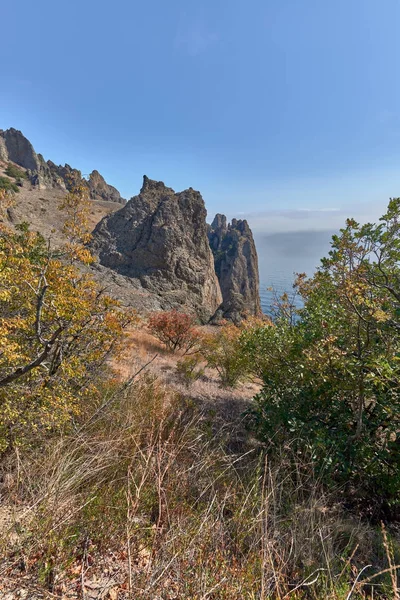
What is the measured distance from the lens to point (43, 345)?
2660 millimetres

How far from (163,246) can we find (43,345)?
2602 cm

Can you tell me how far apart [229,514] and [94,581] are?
1450 mm

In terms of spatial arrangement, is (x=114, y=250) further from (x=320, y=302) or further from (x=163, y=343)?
(x=320, y=302)

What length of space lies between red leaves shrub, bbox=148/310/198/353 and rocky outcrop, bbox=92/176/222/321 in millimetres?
12027

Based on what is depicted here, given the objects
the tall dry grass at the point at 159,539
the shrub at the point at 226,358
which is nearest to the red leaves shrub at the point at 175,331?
the shrub at the point at 226,358

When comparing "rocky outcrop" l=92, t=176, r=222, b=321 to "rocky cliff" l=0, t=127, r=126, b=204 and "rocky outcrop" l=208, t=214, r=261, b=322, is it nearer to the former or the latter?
"rocky outcrop" l=208, t=214, r=261, b=322

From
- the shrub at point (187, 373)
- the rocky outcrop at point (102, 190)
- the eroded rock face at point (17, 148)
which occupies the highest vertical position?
the eroded rock face at point (17, 148)

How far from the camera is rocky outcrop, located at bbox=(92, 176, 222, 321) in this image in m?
27.1

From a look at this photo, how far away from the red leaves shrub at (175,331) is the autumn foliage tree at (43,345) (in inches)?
326

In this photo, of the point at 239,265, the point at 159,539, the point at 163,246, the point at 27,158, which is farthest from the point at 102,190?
the point at 159,539

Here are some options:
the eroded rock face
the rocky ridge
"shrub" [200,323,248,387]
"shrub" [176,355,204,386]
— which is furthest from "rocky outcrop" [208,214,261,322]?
the eroded rock face

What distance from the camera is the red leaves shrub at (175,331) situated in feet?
40.8

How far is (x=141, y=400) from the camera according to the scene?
4172 millimetres

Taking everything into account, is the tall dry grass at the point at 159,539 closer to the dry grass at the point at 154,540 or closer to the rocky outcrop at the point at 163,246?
the dry grass at the point at 154,540
